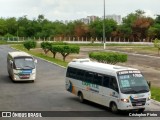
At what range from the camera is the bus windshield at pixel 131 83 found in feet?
67.8

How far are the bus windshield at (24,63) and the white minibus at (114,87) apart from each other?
9.76 meters

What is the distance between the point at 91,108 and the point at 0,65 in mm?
27592

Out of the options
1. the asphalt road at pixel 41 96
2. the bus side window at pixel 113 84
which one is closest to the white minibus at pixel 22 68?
the asphalt road at pixel 41 96

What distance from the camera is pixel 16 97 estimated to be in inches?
1046

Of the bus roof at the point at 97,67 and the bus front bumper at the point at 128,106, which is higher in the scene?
the bus roof at the point at 97,67

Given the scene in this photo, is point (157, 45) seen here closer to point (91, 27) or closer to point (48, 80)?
point (48, 80)

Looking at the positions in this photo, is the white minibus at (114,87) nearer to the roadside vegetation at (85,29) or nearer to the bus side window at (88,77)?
the bus side window at (88,77)

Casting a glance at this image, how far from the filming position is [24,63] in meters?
33.7

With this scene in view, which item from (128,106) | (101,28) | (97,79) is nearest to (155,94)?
(97,79)

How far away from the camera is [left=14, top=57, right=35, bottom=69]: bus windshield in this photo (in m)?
33.4

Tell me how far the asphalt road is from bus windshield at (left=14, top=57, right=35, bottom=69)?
1.37 meters

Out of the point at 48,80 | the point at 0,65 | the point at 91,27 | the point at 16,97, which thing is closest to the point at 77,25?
the point at 91,27

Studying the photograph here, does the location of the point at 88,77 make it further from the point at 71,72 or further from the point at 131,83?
the point at 131,83

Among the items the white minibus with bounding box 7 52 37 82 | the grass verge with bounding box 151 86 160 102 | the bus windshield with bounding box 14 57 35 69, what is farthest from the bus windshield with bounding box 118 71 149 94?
the bus windshield with bounding box 14 57 35 69
